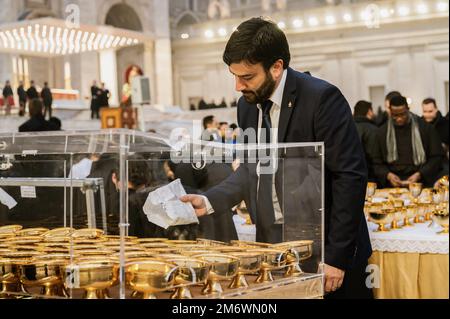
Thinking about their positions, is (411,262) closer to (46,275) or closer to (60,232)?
(60,232)

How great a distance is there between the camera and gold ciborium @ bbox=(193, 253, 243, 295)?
1747 mm

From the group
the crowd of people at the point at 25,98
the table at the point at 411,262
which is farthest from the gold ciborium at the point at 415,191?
the crowd of people at the point at 25,98

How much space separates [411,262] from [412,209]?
0.42 meters

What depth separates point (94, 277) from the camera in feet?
5.33

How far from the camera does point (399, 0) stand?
74.5 feet

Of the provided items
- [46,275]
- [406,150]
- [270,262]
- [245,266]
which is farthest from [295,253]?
[406,150]

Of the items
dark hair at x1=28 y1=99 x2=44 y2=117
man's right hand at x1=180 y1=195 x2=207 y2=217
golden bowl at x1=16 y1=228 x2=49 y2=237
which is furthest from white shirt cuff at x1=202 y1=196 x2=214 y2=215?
dark hair at x1=28 y1=99 x2=44 y2=117

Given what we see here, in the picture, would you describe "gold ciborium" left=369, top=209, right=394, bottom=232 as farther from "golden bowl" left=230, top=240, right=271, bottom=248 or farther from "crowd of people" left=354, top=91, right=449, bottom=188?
"golden bowl" left=230, top=240, right=271, bottom=248

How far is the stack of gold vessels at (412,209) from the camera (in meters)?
3.83

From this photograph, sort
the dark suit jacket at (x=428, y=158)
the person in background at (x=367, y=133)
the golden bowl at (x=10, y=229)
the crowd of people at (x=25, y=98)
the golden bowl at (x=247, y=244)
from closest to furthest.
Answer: the golden bowl at (x=247, y=244), the golden bowl at (x=10, y=229), the dark suit jacket at (x=428, y=158), the person in background at (x=367, y=133), the crowd of people at (x=25, y=98)

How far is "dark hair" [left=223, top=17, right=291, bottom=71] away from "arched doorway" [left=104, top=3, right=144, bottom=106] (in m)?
28.1

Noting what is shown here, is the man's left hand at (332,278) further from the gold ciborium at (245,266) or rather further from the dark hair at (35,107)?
the dark hair at (35,107)

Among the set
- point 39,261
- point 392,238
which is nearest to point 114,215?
point 39,261

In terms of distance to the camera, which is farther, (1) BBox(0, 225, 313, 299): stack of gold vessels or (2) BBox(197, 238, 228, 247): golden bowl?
(2) BBox(197, 238, 228, 247): golden bowl
